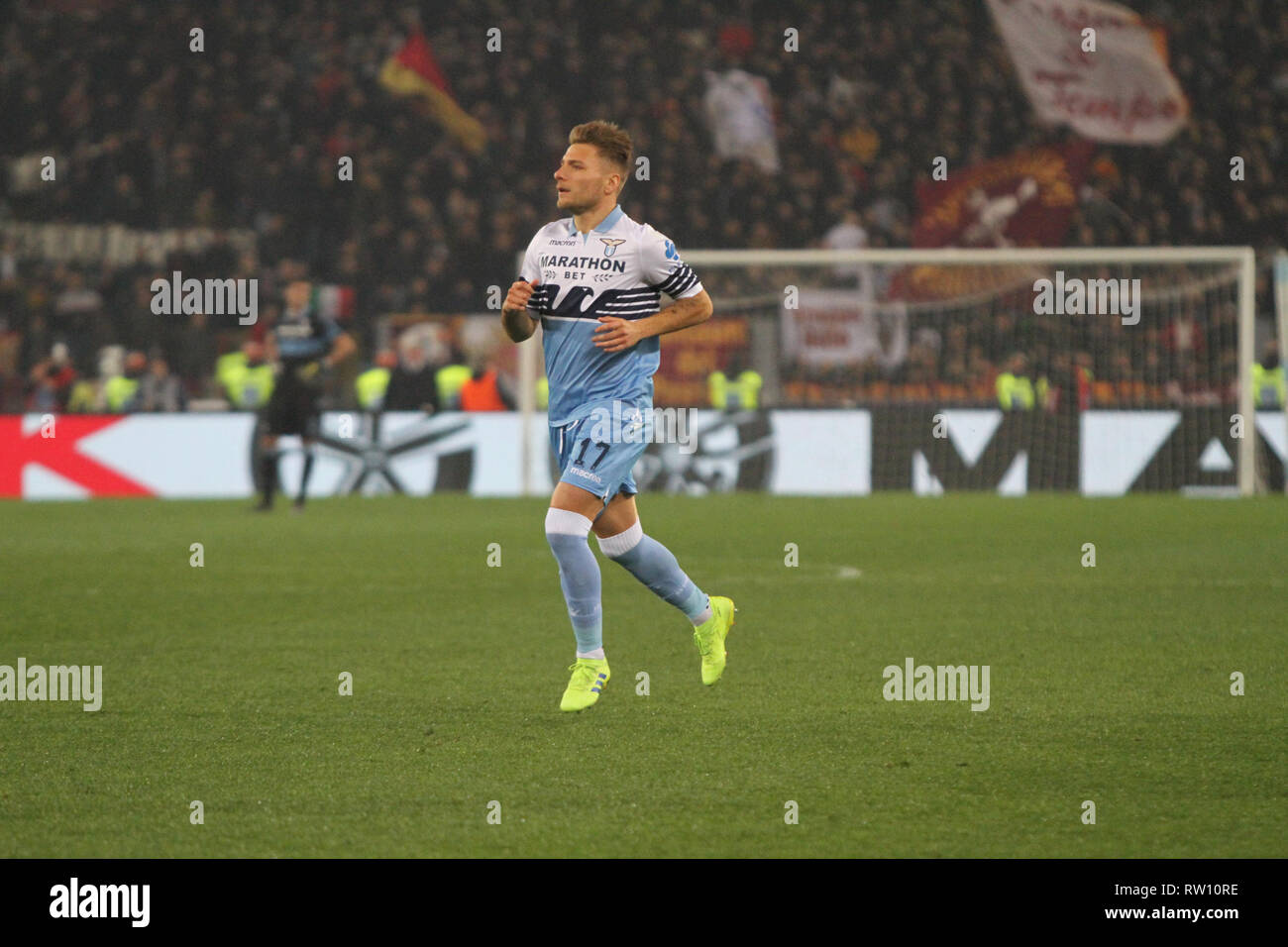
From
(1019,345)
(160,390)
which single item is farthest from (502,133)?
(1019,345)

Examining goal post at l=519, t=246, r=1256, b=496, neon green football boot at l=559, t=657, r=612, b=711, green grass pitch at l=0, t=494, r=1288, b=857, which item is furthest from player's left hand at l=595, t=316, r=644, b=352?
goal post at l=519, t=246, r=1256, b=496

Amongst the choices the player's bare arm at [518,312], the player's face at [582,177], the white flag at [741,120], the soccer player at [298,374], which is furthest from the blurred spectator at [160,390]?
the player's face at [582,177]

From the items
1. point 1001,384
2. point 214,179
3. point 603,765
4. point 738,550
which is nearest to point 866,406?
point 1001,384

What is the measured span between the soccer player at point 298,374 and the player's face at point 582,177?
354 inches

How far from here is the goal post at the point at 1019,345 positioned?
16.7 meters

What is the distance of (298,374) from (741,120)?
1001 centimetres

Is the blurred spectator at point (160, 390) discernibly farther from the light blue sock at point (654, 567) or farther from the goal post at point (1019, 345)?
the light blue sock at point (654, 567)

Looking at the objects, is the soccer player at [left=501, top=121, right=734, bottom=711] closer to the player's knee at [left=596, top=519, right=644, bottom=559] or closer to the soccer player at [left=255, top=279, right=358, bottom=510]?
the player's knee at [left=596, top=519, right=644, bottom=559]

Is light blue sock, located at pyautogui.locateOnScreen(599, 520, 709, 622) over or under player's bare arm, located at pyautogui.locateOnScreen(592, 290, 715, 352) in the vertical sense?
under

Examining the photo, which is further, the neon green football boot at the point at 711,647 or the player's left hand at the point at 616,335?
the neon green football boot at the point at 711,647

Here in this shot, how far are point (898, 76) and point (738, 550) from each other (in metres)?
14.5

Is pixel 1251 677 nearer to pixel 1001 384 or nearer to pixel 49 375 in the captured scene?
pixel 1001 384

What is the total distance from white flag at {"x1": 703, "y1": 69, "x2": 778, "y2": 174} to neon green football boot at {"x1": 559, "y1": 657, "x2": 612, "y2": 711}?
1801 cm

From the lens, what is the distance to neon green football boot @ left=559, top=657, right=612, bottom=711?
5.49 m
